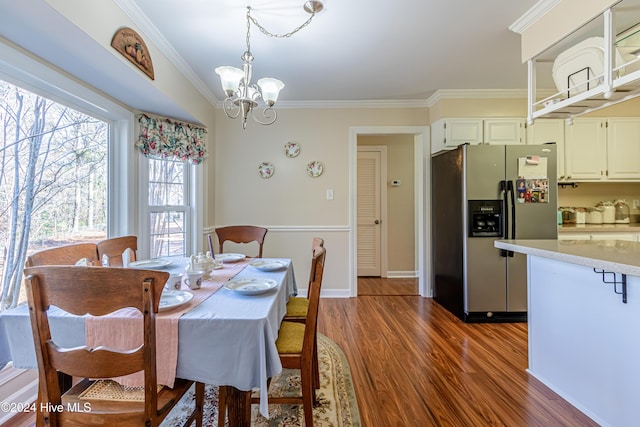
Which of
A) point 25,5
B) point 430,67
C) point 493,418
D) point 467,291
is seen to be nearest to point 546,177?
point 467,291

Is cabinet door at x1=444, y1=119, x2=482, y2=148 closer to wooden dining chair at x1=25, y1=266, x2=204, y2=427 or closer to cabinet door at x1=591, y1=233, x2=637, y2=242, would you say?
cabinet door at x1=591, y1=233, x2=637, y2=242

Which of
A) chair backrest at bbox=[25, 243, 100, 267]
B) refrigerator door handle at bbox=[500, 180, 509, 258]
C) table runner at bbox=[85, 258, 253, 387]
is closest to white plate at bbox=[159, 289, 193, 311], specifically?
table runner at bbox=[85, 258, 253, 387]

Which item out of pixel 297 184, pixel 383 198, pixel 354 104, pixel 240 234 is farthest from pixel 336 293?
pixel 354 104

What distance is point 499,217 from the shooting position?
109 inches

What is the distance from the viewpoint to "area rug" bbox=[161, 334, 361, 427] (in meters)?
1.48

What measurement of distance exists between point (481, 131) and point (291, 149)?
221cm

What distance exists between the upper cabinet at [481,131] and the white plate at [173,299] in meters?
3.07

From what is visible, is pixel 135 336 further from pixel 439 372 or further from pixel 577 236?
pixel 577 236

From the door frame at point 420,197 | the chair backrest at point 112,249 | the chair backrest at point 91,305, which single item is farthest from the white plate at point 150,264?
the door frame at point 420,197

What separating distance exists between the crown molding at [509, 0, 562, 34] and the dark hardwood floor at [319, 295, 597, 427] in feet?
7.94

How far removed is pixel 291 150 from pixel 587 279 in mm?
2909

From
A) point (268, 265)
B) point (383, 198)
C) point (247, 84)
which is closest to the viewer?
point (247, 84)

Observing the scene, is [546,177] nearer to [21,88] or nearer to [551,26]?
[551,26]

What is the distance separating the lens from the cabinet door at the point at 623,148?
10.3 ft
